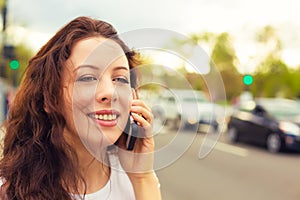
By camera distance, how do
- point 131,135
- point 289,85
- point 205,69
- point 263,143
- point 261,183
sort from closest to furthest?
point 205,69, point 131,135, point 261,183, point 263,143, point 289,85

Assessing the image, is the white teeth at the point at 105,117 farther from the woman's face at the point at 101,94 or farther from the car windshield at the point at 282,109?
the car windshield at the point at 282,109

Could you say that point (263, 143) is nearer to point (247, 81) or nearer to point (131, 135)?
point (247, 81)

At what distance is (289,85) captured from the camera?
133ft

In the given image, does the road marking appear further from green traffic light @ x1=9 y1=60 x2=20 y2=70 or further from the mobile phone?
the mobile phone

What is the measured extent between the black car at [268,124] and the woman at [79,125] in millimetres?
9695

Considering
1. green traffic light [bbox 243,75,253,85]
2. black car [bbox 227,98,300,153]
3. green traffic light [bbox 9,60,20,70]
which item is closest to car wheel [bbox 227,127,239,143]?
black car [bbox 227,98,300,153]

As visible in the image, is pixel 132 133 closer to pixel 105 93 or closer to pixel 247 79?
pixel 105 93

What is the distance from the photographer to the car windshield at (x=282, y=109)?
1108cm

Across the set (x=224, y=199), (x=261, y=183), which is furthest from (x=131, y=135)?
(x=261, y=183)

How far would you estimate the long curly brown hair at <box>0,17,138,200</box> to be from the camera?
3.74ft

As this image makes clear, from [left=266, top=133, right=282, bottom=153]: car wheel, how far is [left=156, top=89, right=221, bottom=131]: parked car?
9.87 meters

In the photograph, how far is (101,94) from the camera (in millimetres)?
1011

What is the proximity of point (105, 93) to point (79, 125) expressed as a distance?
0.11 metres

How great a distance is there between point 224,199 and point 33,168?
564 centimetres
